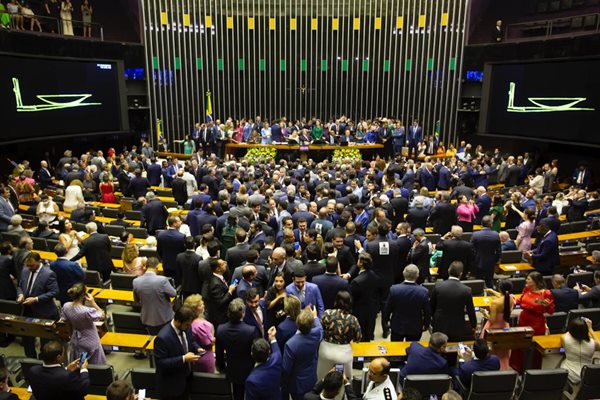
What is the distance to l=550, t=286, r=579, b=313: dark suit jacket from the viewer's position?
6.12m

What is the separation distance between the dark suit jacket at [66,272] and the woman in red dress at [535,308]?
5475 mm

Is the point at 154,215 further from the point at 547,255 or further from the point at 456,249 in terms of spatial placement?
the point at 547,255

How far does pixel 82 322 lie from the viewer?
4855mm

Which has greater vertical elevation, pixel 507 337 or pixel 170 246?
pixel 170 246

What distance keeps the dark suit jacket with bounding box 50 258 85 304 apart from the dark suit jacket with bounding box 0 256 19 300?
0.61m

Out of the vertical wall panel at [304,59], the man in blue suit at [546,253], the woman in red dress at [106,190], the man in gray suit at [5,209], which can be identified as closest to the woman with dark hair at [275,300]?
the man in blue suit at [546,253]

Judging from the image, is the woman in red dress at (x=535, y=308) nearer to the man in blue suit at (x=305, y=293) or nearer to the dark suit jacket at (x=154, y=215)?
the man in blue suit at (x=305, y=293)

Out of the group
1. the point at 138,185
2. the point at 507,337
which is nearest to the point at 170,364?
the point at 507,337

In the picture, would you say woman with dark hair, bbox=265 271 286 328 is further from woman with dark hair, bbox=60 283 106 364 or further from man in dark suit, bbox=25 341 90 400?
man in dark suit, bbox=25 341 90 400

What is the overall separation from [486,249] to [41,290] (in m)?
6.22

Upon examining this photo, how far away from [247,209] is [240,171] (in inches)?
170

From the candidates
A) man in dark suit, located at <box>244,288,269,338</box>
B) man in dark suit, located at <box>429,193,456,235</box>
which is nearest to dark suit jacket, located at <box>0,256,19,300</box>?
man in dark suit, located at <box>244,288,269,338</box>

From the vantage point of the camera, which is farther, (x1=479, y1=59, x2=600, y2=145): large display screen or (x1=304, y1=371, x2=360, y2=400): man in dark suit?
(x1=479, y1=59, x2=600, y2=145): large display screen

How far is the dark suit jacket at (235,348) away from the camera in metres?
4.35
